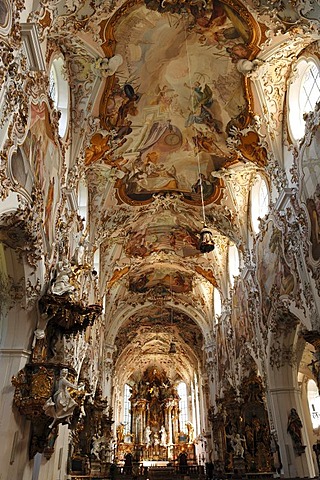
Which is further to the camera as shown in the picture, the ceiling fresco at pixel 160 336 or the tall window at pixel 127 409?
the tall window at pixel 127 409

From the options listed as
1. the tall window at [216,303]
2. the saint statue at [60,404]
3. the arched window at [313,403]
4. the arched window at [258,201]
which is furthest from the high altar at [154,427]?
the saint statue at [60,404]

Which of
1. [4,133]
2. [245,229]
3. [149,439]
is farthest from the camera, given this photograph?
[149,439]

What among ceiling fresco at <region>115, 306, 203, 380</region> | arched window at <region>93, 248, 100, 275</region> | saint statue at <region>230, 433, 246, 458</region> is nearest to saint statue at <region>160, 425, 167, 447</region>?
ceiling fresco at <region>115, 306, 203, 380</region>

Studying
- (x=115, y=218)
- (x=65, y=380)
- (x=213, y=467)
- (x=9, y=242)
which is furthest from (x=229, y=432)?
(x=9, y=242)

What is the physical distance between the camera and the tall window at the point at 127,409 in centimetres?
4078

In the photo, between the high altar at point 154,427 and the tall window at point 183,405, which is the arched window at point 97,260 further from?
the tall window at point 183,405

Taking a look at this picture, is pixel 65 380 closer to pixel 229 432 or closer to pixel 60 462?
pixel 60 462

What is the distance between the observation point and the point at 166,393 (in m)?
42.3

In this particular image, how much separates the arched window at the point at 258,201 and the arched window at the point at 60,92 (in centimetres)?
785

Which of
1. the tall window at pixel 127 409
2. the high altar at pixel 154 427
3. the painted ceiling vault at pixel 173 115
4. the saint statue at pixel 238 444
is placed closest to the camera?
the painted ceiling vault at pixel 173 115

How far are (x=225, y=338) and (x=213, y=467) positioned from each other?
6958 millimetres

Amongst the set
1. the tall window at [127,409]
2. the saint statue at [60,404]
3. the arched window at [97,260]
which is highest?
the arched window at [97,260]

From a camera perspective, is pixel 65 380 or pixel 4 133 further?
pixel 65 380

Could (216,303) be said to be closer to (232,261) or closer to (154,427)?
(232,261)
